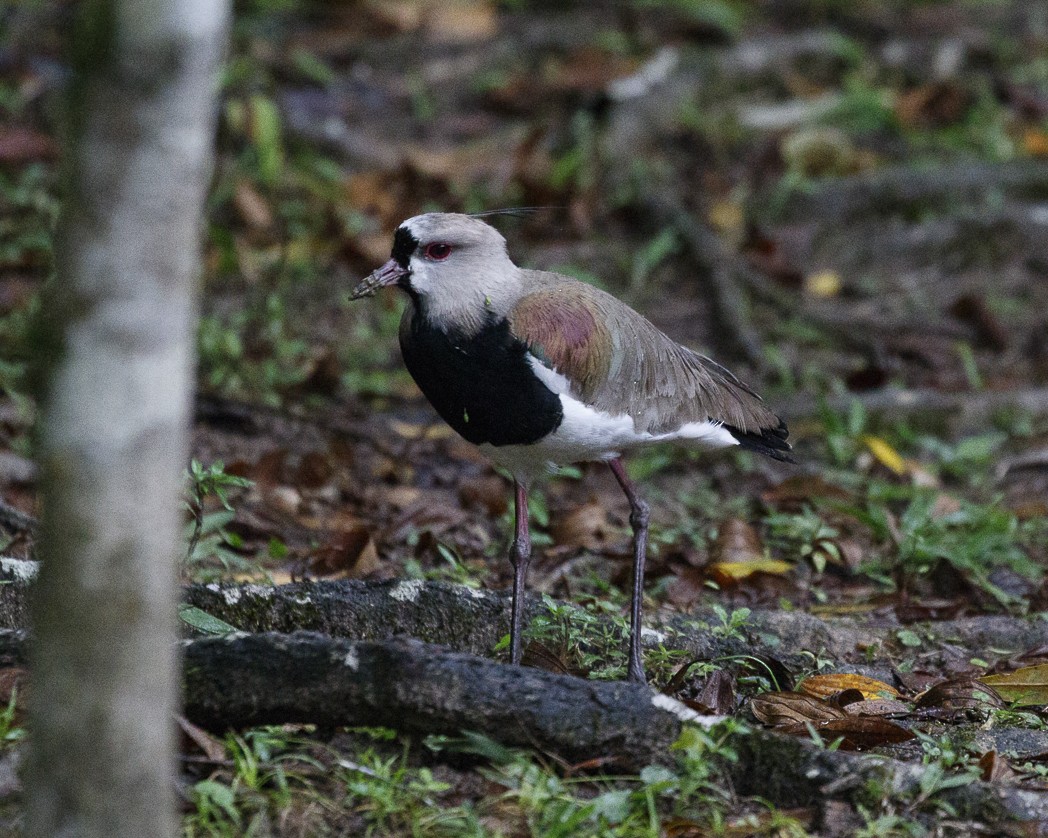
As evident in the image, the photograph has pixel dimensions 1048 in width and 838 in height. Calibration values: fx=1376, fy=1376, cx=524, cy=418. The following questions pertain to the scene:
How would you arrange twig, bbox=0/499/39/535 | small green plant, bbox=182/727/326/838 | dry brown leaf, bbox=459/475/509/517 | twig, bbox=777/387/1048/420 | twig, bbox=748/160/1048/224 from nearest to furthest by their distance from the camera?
small green plant, bbox=182/727/326/838 < twig, bbox=0/499/39/535 < dry brown leaf, bbox=459/475/509/517 < twig, bbox=777/387/1048/420 < twig, bbox=748/160/1048/224

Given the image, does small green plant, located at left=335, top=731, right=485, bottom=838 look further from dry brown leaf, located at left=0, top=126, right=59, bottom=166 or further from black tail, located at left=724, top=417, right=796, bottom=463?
dry brown leaf, located at left=0, top=126, right=59, bottom=166

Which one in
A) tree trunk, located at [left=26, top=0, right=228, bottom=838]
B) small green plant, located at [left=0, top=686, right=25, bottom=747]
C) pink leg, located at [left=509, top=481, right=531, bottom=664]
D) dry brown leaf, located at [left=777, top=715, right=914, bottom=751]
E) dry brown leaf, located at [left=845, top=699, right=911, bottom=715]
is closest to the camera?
tree trunk, located at [left=26, top=0, right=228, bottom=838]

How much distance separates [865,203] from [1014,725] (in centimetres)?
512

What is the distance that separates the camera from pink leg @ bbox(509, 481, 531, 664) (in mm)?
3654

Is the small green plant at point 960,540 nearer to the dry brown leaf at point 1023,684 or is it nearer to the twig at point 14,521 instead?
the dry brown leaf at point 1023,684

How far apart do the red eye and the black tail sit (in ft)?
3.83

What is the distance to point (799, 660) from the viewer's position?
392 cm

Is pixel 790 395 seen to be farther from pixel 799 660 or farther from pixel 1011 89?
pixel 1011 89

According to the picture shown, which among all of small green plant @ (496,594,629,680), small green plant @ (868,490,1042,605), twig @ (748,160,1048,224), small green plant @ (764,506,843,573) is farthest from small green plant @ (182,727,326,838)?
twig @ (748,160,1048,224)

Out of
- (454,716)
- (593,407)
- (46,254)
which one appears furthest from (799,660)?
(46,254)

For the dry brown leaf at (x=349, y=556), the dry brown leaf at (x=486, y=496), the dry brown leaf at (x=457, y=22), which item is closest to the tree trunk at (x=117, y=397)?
the dry brown leaf at (x=349, y=556)

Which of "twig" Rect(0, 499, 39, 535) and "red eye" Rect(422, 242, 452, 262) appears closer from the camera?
"red eye" Rect(422, 242, 452, 262)

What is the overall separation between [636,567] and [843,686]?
0.68m

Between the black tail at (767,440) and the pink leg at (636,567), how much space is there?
0.46m
